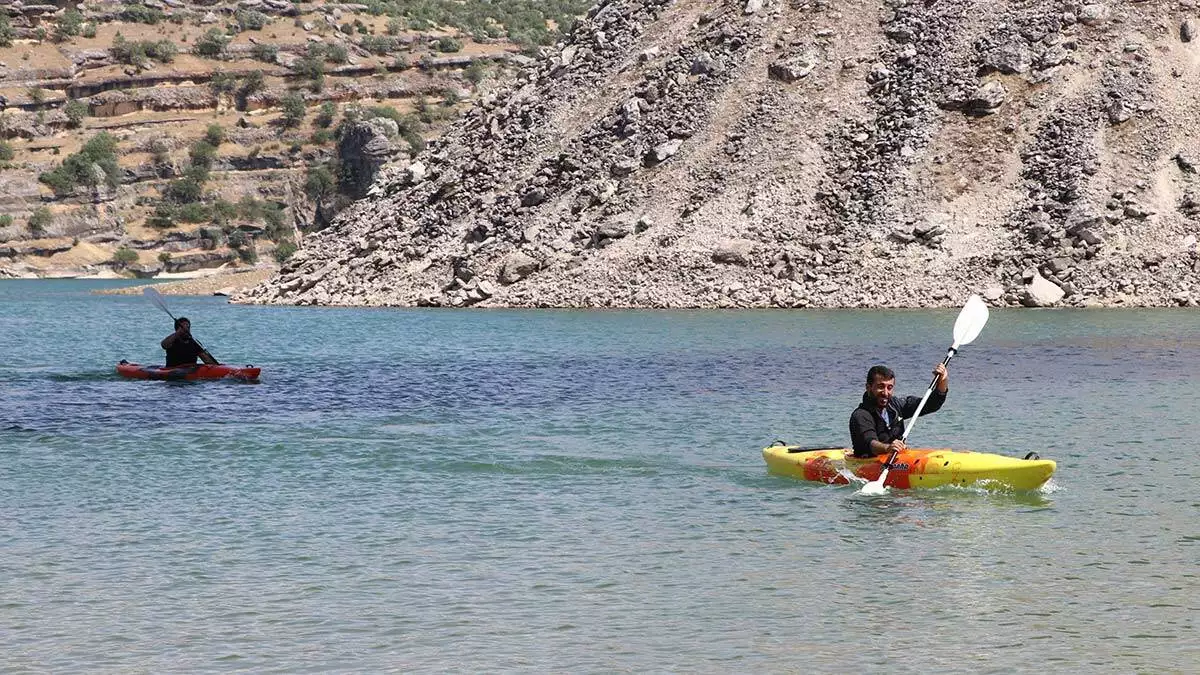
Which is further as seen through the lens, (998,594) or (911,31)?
(911,31)

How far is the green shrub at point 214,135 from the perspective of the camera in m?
155

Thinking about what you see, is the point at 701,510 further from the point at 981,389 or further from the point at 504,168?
the point at 504,168

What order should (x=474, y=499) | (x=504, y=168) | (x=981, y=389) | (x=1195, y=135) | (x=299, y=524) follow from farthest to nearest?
(x=504, y=168) < (x=1195, y=135) < (x=981, y=389) < (x=474, y=499) < (x=299, y=524)

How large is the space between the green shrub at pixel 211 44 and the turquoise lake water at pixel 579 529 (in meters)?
136

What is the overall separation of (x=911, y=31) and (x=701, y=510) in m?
49.5

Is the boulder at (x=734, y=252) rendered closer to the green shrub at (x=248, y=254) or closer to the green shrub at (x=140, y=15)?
the green shrub at (x=248, y=254)

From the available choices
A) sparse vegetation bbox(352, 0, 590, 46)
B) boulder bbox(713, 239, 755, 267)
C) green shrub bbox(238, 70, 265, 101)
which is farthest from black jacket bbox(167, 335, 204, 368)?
sparse vegetation bbox(352, 0, 590, 46)

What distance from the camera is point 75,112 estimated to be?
156 metres

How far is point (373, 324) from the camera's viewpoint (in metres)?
55.6

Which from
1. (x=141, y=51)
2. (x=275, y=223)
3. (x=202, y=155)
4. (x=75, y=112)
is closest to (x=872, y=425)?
(x=275, y=223)

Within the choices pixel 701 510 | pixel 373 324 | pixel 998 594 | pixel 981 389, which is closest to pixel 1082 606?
pixel 998 594

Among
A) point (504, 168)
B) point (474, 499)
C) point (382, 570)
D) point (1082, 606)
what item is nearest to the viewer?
point (1082, 606)

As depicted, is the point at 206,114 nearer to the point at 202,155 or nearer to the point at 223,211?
the point at 202,155

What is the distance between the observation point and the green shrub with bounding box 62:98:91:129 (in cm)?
15575
